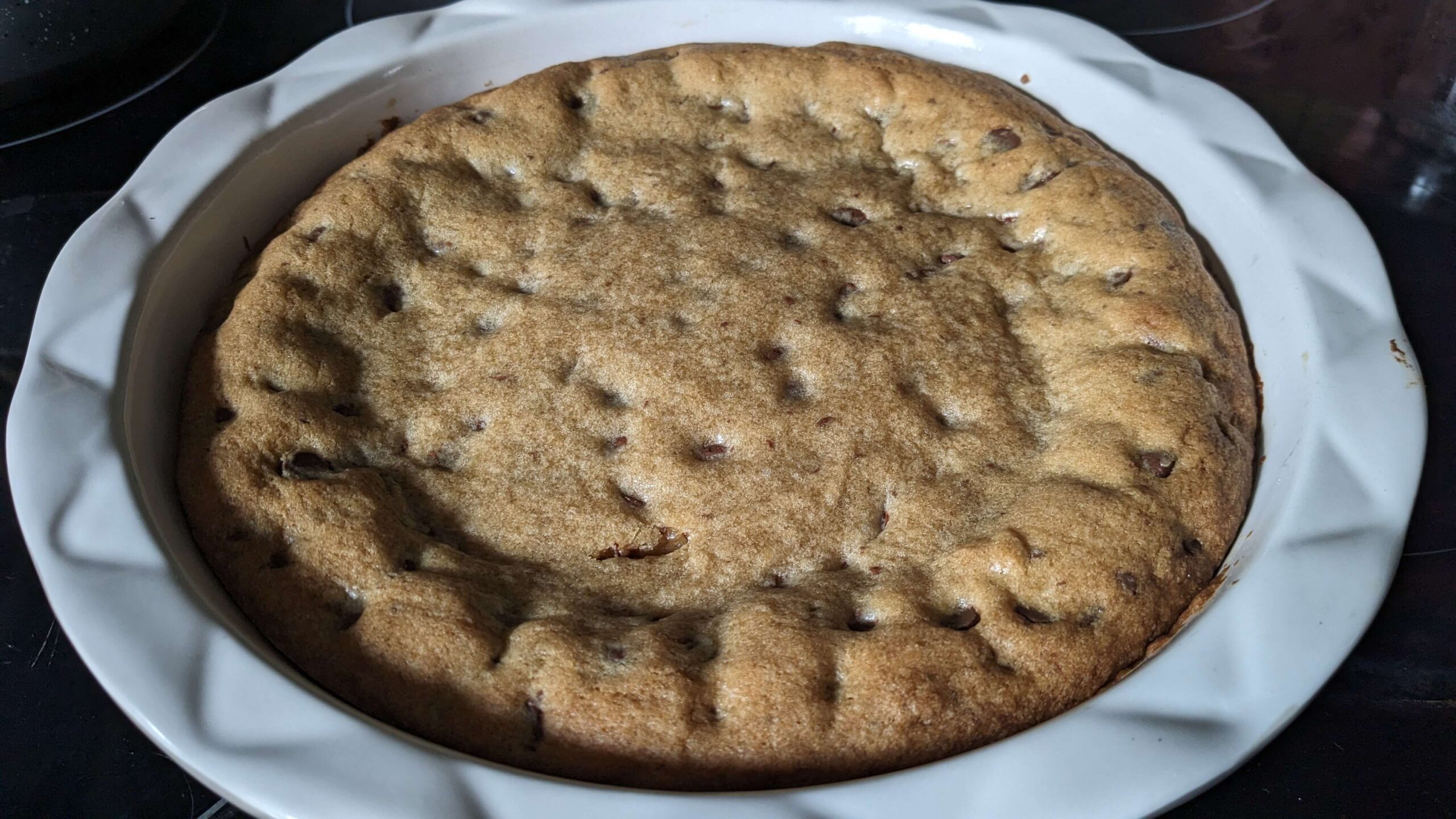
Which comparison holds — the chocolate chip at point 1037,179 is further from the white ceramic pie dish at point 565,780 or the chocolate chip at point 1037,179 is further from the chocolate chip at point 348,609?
the chocolate chip at point 348,609

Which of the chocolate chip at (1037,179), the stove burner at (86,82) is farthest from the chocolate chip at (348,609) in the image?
the stove burner at (86,82)

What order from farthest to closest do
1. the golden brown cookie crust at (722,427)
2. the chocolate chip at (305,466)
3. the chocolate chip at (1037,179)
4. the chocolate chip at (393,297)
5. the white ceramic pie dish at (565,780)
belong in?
the chocolate chip at (1037,179) < the chocolate chip at (393,297) < the chocolate chip at (305,466) < the golden brown cookie crust at (722,427) < the white ceramic pie dish at (565,780)

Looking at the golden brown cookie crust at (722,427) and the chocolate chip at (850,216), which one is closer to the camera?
the golden brown cookie crust at (722,427)

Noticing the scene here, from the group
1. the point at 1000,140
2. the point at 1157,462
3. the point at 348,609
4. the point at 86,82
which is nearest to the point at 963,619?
the point at 1157,462

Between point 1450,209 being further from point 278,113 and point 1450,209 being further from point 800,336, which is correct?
point 278,113

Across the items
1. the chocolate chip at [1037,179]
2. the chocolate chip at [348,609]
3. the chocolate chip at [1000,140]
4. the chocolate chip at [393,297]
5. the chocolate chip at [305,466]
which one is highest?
the chocolate chip at [1000,140]

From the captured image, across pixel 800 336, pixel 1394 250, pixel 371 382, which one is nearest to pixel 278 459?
pixel 371 382

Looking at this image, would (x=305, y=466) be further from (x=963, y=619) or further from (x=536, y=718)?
(x=963, y=619)

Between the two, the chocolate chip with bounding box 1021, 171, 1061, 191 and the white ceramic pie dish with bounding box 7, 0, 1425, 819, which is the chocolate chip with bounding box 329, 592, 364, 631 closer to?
the white ceramic pie dish with bounding box 7, 0, 1425, 819

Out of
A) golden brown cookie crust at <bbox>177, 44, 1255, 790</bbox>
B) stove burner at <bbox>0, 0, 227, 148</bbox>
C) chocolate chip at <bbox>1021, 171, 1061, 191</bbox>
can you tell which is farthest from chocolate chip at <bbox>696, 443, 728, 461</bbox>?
stove burner at <bbox>0, 0, 227, 148</bbox>
